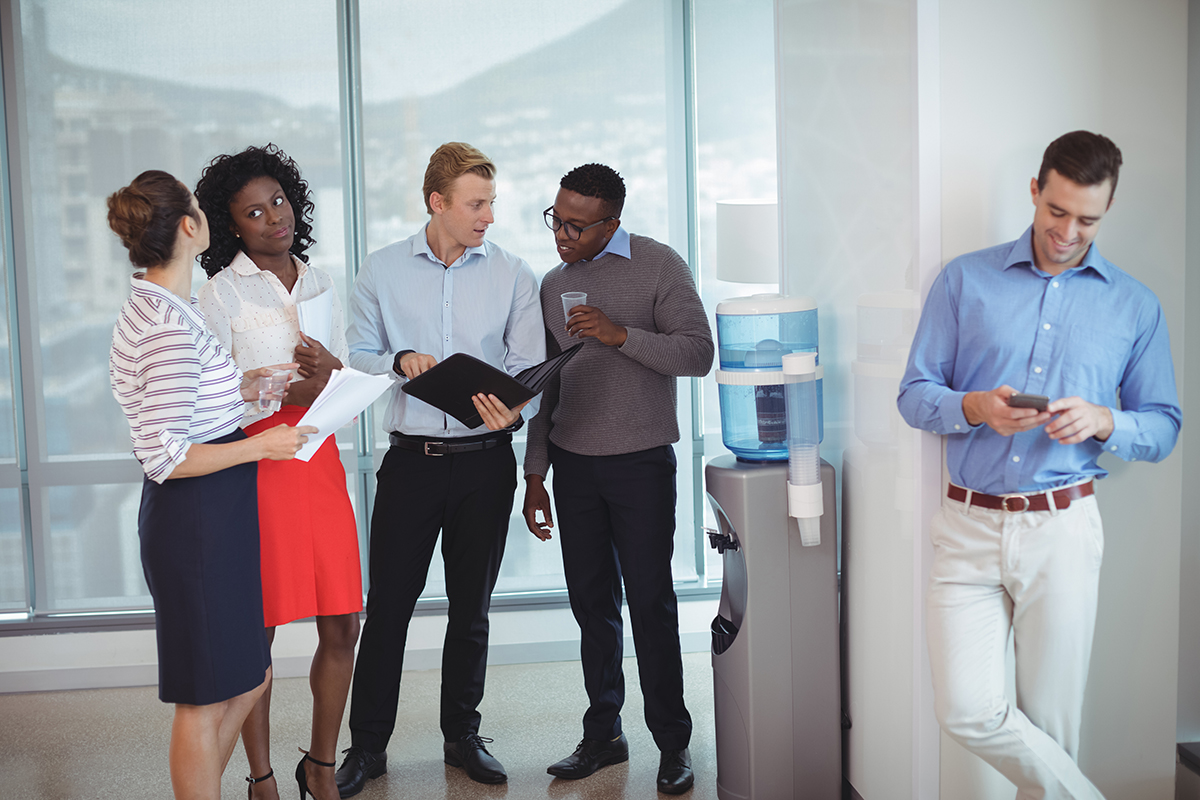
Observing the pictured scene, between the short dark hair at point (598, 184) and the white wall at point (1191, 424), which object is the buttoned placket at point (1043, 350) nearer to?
the white wall at point (1191, 424)

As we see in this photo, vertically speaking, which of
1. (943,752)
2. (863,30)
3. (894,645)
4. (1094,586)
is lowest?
(943,752)

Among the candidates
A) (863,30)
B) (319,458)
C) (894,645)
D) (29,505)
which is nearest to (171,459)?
(319,458)

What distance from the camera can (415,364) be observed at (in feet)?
8.07

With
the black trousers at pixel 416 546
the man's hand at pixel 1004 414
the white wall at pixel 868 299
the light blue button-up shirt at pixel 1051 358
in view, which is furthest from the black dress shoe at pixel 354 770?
the man's hand at pixel 1004 414

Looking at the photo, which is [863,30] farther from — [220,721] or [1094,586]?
[220,721]

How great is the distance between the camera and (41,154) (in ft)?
11.8

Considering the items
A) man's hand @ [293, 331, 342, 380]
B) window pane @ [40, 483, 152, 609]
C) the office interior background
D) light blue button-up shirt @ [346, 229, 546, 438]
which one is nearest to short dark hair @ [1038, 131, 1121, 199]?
the office interior background

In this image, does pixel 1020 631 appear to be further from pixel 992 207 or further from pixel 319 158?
pixel 319 158

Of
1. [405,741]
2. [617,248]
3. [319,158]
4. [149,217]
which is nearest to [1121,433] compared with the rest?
[617,248]

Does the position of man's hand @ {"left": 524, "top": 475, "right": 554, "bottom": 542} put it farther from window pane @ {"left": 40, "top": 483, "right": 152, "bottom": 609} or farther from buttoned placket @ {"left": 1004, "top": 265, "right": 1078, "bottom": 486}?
window pane @ {"left": 40, "top": 483, "right": 152, "bottom": 609}

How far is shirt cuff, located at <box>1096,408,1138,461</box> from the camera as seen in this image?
68.1 inches

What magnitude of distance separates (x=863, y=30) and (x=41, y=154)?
325cm

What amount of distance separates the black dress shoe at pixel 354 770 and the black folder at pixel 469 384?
1.12 m

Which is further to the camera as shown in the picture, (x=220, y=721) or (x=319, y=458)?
(x=319, y=458)
